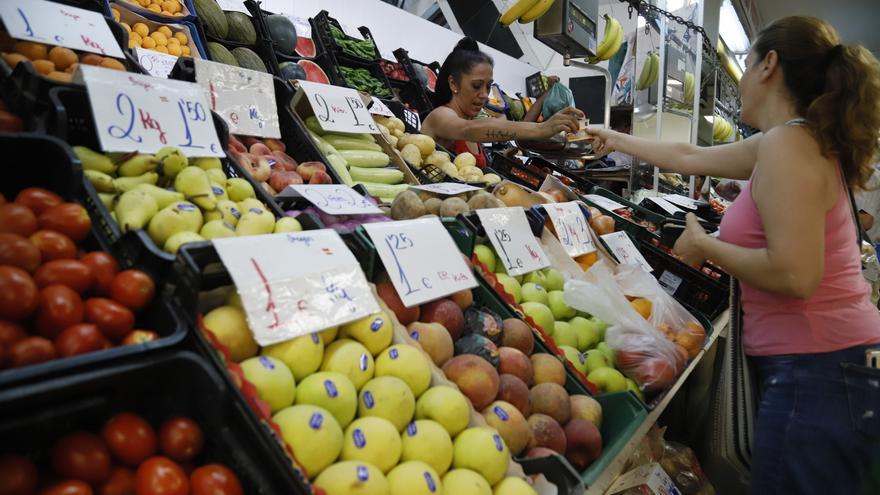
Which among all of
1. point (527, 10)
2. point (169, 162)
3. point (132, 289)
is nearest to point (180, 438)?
point (132, 289)

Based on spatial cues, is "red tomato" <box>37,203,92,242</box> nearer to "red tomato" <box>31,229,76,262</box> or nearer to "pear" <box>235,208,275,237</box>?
"red tomato" <box>31,229,76,262</box>

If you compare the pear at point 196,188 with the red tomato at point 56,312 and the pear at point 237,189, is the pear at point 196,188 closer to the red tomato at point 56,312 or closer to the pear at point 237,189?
the pear at point 237,189

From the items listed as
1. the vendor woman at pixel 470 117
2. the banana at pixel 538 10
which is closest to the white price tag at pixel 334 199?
the vendor woman at pixel 470 117

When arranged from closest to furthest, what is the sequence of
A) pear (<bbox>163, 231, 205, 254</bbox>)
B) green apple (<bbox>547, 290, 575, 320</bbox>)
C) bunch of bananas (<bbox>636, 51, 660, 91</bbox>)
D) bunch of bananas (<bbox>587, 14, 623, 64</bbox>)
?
pear (<bbox>163, 231, 205, 254</bbox>) < green apple (<bbox>547, 290, 575, 320</bbox>) < bunch of bananas (<bbox>587, 14, 623, 64</bbox>) < bunch of bananas (<bbox>636, 51, 660, 91</bbox>)

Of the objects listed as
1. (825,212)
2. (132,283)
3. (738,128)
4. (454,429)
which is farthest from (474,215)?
(738,128)

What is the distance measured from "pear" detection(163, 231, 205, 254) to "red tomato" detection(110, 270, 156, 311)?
0.49 feet

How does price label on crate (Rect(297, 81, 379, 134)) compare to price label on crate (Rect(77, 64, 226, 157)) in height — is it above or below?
below

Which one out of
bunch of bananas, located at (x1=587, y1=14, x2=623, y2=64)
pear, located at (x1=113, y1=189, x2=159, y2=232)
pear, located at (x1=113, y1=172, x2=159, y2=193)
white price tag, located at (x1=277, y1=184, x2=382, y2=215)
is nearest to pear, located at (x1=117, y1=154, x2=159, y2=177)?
pear, located at (x1=113, y1=172, x2=159, y2=193)

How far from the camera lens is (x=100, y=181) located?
1.17m

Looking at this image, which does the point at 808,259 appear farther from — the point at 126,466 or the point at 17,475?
the point at 17,475

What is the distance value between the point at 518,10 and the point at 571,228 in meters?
3.00

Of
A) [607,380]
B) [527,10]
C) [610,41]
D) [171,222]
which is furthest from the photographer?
[610,41]

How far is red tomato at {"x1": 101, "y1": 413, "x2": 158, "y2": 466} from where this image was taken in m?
0.74

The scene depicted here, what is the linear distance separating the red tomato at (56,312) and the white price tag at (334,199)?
71cm
